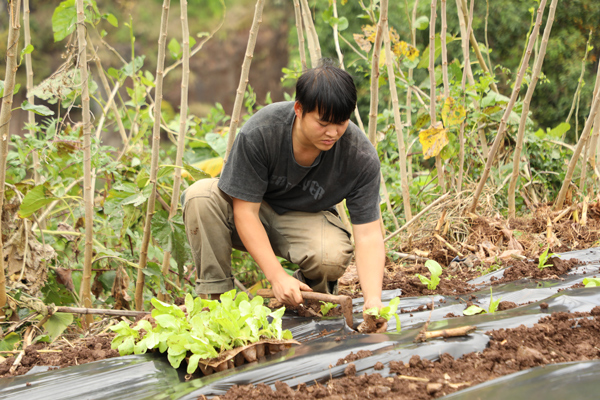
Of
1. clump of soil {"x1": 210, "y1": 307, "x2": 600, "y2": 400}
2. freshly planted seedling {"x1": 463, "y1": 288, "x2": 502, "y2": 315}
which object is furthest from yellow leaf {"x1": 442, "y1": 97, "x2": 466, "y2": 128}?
clump of soil {"x1": 210, "y1": 307, "x2": 600, "y2": 400}

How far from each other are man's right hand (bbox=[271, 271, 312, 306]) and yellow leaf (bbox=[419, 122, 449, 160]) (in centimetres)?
130

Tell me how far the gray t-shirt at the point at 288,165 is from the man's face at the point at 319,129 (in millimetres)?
194

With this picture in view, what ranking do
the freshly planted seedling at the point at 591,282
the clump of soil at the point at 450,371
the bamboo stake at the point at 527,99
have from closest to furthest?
the clump of soil at the point at 450,371 → the freshly planted seedling at the point at 591,282 → the bamboo stake at the point at 527,99

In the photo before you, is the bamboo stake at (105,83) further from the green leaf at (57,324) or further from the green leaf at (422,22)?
the green leaf at (422,22)

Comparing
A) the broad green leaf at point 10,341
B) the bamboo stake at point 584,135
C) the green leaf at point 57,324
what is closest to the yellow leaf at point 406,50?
the bamboo stake at point 584,135

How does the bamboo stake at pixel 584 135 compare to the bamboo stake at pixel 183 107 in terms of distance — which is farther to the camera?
the bamboo stake at pixel 584 135

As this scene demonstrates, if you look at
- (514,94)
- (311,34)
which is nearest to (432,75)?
(514,94)

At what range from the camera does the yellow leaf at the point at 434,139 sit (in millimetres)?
2590

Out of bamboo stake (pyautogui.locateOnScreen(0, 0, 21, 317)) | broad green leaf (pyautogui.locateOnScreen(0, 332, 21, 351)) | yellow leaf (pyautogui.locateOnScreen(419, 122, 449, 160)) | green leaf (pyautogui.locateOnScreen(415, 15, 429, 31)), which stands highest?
green leaf (pyautogui.locateOnScreen(415, 15, 429, 31))

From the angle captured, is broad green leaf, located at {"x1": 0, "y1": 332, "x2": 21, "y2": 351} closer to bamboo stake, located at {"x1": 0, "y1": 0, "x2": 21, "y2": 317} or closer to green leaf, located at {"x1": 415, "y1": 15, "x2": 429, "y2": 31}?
bamboo stake, located at {"x1": 0, "y1": 0, "x2": 21, "y2": 317}

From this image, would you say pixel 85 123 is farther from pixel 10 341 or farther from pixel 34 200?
pixel 10 341

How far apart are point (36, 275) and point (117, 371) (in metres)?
0.82

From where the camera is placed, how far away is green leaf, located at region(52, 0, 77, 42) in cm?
180

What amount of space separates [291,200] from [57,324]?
37.2 inches
